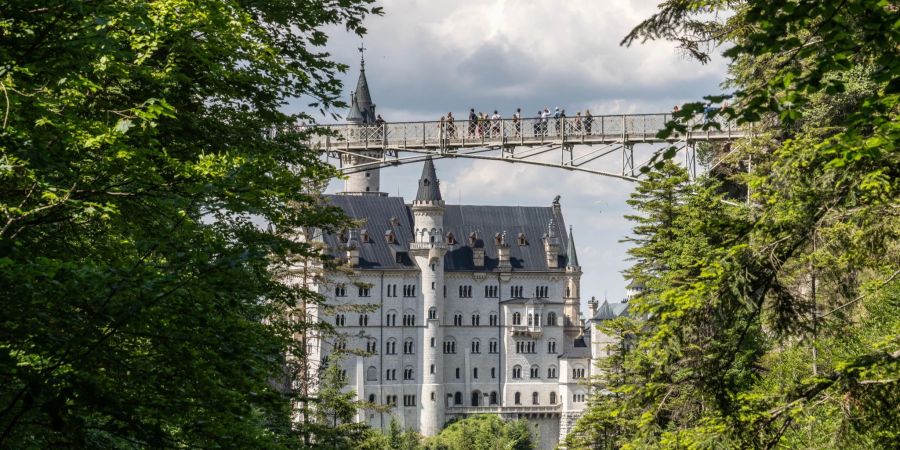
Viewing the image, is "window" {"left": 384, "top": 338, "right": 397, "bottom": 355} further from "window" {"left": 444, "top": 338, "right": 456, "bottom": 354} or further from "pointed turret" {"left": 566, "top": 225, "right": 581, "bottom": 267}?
"pointed turret" {"left": 566, "top": 225, "right": 581, "bottom": 267}

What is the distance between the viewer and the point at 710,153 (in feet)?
168

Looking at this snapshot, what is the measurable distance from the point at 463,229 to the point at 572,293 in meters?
13.0

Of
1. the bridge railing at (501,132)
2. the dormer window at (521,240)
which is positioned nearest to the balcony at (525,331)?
the dormer window at (521,240)

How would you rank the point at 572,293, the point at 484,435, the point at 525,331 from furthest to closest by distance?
1. the point at 572,293
2. the point at 525,331
3. the point at 484,435

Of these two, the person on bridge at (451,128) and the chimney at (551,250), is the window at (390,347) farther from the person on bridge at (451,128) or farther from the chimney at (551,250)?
the person on bridge at (451,128)

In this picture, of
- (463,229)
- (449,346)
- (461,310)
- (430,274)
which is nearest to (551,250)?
(463,229)

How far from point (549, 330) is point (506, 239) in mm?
9894

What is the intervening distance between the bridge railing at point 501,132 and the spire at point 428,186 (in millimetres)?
69372

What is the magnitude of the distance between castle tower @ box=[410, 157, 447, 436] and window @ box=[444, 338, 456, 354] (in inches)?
64.8

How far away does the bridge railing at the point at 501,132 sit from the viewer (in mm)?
45281

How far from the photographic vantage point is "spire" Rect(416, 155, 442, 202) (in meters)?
121

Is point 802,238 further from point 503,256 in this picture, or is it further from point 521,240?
point 521,240

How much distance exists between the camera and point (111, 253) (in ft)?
46.9

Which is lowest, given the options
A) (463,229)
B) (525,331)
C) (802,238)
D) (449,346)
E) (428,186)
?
(802,238)
